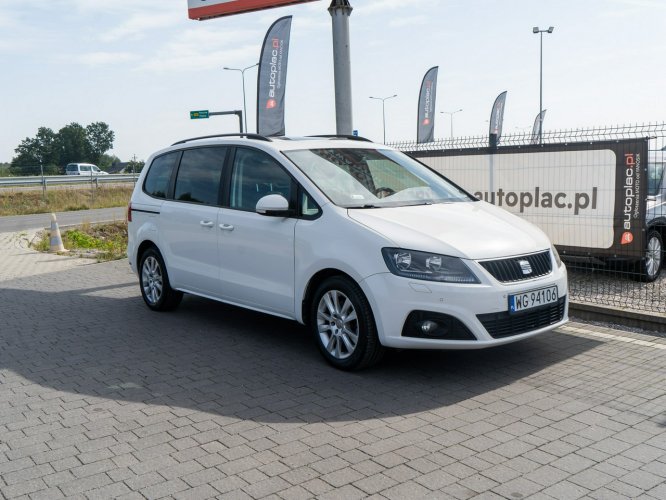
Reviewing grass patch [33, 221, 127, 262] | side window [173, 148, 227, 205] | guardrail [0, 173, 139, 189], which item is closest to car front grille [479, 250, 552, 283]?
side window [173, 148, 227, 205]

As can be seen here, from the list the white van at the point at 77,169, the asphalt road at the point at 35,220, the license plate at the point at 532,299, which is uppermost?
the white van at the point at 77,169

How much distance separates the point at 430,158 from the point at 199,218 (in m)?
4.42

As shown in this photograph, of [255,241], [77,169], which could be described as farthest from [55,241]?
[77,169]

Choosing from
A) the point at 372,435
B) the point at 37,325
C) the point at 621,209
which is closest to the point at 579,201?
the point at 621,209

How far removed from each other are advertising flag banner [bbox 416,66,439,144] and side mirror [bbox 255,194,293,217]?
27.1 metres

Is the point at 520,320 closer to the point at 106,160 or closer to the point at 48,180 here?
the point at 48,180

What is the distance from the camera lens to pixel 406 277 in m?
5.05

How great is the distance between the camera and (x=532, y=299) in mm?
5254

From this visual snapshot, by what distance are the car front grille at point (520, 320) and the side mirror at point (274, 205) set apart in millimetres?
1844

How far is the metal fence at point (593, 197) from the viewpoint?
829cm

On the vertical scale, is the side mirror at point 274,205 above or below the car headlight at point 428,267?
above

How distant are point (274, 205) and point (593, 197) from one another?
465 cm


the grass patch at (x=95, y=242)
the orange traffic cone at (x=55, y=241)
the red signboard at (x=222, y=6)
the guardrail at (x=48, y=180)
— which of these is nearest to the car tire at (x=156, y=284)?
the red signboard at (x=222, y=6)

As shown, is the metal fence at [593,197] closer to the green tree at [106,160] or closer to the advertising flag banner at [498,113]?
the advertising flag banner at [498,113]
